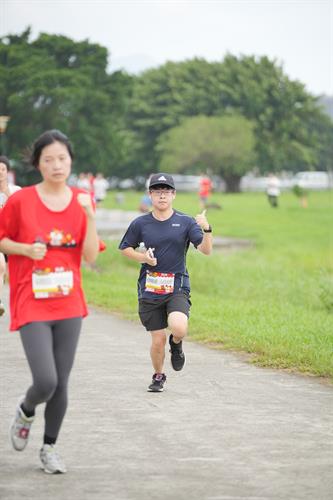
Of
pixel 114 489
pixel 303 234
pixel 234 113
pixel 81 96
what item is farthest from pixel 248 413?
pixel 234 113

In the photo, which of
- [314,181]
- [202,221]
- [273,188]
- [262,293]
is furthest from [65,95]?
[202,221]

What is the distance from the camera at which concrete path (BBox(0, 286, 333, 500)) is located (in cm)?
600

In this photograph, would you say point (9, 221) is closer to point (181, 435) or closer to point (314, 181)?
point (181, 435)

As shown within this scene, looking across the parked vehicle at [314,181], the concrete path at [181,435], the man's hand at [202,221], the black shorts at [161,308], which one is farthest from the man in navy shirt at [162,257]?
the parked vehicle at [314,181]

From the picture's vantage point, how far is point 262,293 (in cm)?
2072

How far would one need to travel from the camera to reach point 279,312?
613 inches

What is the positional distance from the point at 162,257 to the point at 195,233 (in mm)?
307

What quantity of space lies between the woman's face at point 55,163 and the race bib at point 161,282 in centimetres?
285

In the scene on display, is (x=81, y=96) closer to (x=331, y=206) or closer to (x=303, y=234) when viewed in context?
(x=331, y=206)

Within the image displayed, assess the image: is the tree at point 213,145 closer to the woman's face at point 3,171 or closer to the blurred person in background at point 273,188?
the blurred person in background at point 273,188

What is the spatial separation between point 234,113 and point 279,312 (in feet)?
281

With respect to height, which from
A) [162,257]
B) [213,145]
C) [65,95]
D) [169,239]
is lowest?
[162,257]

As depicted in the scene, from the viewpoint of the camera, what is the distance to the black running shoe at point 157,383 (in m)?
9.04

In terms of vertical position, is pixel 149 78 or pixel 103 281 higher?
pixel 149 78
